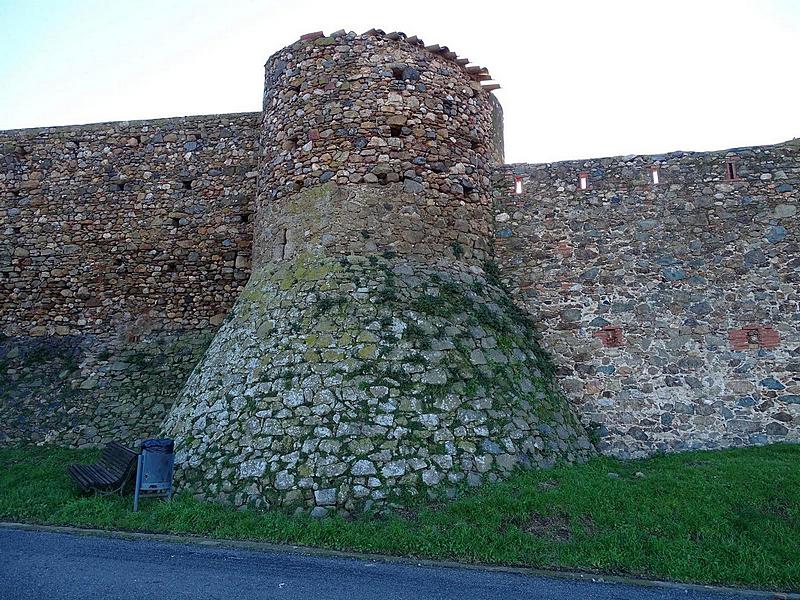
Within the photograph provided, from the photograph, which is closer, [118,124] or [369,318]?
[369,318]

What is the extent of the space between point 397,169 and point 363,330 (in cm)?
285

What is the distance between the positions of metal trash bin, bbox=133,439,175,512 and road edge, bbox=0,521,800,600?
2.27 ft

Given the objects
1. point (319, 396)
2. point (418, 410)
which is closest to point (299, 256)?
point (319, 396)

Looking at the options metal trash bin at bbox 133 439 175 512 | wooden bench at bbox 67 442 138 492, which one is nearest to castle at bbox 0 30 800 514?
metal trash bin at bbox 133 439 175 512

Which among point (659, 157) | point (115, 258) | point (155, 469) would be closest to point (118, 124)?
point (115, 258)

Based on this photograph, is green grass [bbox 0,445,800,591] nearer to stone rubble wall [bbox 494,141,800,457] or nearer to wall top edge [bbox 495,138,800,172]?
stone rubble wall [bbox 494,141,800,457]

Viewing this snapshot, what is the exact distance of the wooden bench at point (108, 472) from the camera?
746 cm

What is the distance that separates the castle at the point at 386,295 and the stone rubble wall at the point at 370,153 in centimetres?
4

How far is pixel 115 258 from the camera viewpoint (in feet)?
40.1

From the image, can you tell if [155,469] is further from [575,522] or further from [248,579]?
[575,522]

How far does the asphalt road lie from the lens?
4809mm

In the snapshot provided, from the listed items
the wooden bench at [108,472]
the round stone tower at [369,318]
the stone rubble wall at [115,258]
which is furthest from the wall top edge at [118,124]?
the wooden bench at [108,472]

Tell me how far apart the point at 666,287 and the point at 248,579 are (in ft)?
26.7

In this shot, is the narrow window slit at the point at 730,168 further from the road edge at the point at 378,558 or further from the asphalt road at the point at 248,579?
the asphalt road at the point at 248,579
